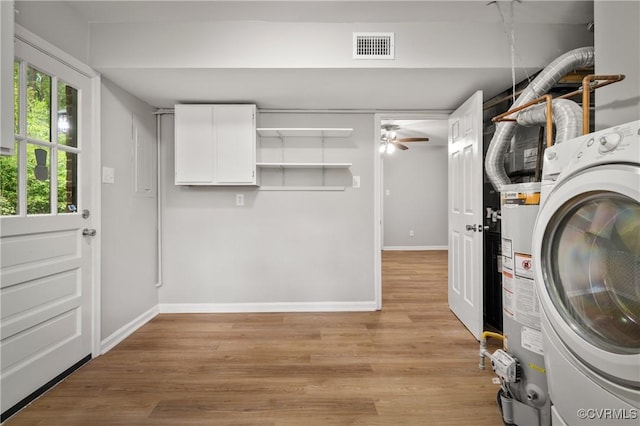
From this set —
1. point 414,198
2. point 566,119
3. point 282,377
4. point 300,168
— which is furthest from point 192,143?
point 414,198

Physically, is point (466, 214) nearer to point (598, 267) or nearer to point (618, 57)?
point (618, 57)

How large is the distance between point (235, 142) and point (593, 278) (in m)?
2.49

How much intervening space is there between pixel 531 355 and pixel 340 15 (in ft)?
6.93

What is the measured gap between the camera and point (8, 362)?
1.51 metres

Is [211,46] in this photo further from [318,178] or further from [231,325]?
[231,325]

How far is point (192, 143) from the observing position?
270 cm

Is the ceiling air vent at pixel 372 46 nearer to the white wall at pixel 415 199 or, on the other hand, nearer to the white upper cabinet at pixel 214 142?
the white upper cabinet at pixel 214 142

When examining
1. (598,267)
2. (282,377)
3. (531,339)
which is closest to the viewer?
(598,267)

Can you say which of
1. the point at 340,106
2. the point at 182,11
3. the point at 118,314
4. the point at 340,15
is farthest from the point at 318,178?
the point at 118,314

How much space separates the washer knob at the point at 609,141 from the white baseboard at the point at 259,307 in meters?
2.38

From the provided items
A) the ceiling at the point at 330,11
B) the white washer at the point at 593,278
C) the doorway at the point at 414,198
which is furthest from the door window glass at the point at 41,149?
the doorway at the point at 414,198

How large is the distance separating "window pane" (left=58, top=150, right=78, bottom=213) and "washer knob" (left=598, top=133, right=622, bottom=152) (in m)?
2.56

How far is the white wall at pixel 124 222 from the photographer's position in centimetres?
222

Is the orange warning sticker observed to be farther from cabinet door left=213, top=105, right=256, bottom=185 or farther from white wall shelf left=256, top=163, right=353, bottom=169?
cabinet door left=213, top=105, right=256, bottom=185
